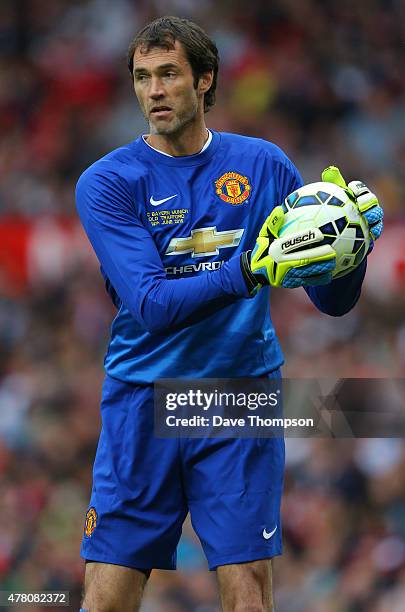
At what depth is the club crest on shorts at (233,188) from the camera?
2887mm

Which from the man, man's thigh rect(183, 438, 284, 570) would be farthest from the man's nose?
man's thigh rect(183, 438, 284, 570)

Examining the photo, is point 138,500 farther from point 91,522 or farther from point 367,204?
point 367,204

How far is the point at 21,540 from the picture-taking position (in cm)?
509

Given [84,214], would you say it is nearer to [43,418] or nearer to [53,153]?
[43,418]

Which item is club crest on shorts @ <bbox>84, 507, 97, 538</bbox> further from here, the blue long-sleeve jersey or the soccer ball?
the soccer ball

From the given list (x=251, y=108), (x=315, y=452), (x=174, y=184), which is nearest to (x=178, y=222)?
(x=174, y=184)

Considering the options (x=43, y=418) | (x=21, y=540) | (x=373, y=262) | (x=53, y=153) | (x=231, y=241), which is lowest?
(x=21, y=540)

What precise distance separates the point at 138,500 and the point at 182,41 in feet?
4.29

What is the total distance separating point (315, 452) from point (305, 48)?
7.75 ft

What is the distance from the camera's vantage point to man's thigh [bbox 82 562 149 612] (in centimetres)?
277

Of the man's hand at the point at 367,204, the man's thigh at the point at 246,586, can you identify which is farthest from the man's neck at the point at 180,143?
the man's thigh at the point at 246,586

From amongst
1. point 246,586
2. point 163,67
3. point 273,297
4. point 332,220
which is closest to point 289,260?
point 332,220

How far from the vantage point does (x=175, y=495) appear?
2840 mm

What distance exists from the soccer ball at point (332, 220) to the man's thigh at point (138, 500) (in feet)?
2.25
